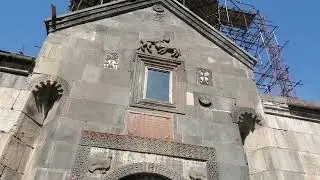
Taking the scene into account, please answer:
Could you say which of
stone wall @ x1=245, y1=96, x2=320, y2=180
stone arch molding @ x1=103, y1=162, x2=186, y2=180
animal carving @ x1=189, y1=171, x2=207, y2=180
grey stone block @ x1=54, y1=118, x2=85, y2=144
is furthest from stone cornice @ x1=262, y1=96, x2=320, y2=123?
grey stone block @ x1=54, y1=118, x2=85, y2=144

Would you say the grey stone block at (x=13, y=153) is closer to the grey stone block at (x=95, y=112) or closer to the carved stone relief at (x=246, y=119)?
the grey stone block at (x=95, y=112)

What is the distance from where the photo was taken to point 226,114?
27.1ft

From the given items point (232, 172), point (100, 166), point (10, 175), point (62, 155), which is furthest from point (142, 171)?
point (10, 175)

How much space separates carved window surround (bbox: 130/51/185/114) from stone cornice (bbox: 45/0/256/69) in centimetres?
154

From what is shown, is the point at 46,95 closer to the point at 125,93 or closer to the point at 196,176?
the point at 125,93

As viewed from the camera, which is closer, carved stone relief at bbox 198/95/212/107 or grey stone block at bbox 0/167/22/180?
grey stone block at bbox 0/167/22/180

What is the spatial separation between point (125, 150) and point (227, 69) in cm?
384

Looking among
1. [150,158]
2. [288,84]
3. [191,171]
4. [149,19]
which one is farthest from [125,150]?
[288,84]

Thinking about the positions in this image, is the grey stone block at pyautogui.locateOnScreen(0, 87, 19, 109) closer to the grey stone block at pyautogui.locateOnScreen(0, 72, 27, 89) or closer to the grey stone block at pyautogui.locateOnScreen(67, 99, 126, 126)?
the grey stone block at pyautogui.locateOnScreen(0, 72, 27, 89)

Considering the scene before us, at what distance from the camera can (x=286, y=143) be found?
8.26 meters

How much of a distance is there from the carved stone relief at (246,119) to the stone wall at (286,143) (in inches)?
5.8

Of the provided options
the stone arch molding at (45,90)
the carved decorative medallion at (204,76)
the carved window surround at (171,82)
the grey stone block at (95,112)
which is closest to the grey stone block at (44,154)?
the grey stone block at (95,112)

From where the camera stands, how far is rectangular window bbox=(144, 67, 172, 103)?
8.31m

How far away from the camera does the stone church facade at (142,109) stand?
6883mm
